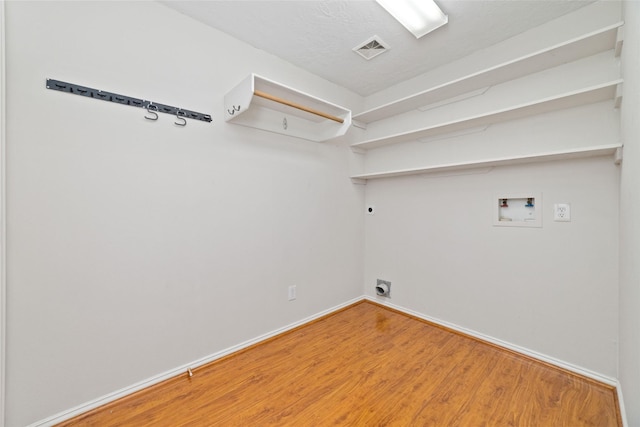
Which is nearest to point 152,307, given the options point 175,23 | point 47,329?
point 47,329

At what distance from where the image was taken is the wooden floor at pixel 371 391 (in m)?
1.40

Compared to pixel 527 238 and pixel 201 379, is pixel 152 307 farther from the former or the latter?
pixel 527 238

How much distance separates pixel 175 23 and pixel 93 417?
2.47 metres

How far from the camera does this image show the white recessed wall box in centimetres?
194

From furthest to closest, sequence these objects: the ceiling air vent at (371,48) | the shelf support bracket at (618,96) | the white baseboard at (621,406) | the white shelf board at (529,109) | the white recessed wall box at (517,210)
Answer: the ceiling air vent at (371,48) → the white recessed wall box at (517,210) → the white shelf board at (529,109) → the shelf support bracket at (618,96) → the white baseboard at (621,406)

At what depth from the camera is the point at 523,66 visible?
5.98 ft

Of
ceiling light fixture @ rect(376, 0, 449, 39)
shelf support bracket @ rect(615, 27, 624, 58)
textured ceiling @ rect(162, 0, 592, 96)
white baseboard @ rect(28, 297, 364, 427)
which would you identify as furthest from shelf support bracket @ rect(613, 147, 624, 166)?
white baseboard @ rect(28, 297, 364, 427)

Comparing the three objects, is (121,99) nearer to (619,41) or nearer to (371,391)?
(371,391)

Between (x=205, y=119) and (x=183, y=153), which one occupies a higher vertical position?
(x=205, y=119)

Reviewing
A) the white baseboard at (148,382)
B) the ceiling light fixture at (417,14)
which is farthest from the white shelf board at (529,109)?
the white baseboard at (148,382)

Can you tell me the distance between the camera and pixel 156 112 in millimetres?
1653

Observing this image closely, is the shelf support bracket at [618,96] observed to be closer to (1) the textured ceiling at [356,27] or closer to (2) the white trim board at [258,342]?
(1) the textured ceiling at [356,27]

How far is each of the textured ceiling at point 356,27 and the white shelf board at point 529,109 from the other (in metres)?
0.64

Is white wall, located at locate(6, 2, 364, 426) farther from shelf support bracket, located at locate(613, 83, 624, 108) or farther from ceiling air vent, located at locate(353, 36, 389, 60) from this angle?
shelf support bracket, located at locate(613, 83, 624, 108)
